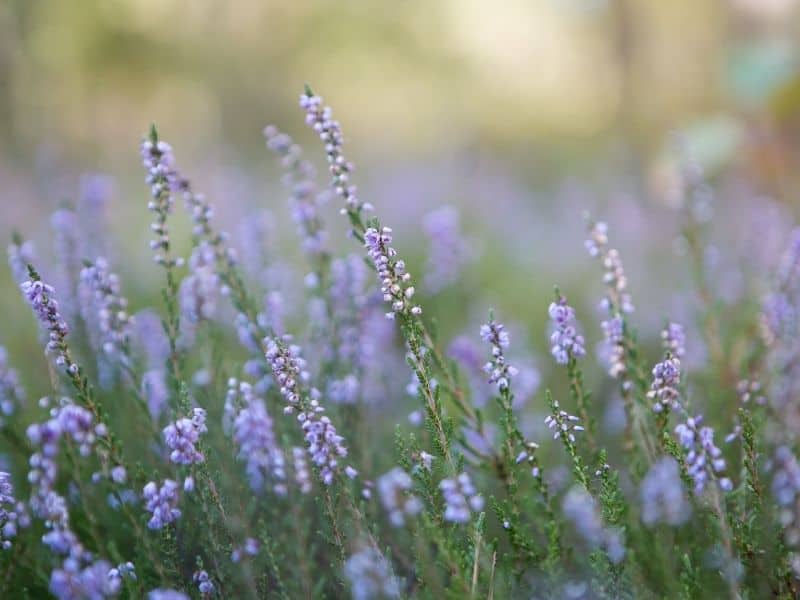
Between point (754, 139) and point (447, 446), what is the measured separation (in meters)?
6.05

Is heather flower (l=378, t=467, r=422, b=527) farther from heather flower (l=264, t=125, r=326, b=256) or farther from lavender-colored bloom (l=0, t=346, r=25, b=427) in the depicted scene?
lavender-colored bloom (l=0, t=346, r=25, b=427)

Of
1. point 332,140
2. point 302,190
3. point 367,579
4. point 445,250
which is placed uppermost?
point 445,250

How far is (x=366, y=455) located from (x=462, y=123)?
17.1 metres

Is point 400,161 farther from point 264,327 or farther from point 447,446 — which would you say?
point 447,446

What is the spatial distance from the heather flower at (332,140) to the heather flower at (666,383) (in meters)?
1.17

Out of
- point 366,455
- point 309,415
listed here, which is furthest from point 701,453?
point 366,455

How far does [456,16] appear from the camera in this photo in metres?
22.0

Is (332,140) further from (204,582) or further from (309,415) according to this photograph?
(204,582)

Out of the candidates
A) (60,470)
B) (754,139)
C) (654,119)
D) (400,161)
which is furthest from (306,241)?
(400,161)

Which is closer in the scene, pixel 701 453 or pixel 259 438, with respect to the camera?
pixel 701 453

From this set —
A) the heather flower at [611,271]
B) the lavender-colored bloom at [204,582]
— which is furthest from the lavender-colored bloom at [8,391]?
the heather flower at [611,271]

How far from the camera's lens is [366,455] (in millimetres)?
3234

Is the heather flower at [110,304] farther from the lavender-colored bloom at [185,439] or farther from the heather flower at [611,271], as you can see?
the heather flower at [611,271]

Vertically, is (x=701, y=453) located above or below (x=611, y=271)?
below
